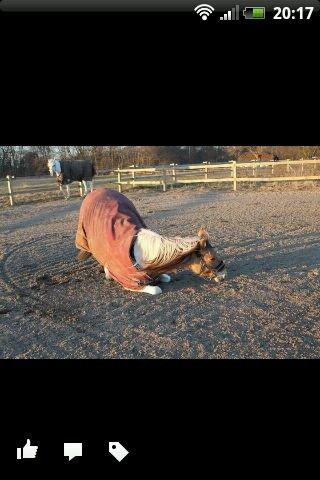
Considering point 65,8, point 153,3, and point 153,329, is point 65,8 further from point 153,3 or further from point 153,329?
point 153,329

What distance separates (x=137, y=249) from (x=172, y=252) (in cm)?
45

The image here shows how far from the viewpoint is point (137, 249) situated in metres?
4.19

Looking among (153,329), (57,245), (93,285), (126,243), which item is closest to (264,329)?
(153,329)

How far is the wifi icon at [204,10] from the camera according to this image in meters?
0.90

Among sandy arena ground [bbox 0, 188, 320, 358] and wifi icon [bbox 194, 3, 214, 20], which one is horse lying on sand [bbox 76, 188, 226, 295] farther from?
wifi icon [bbox 194, 3, 214, 20]

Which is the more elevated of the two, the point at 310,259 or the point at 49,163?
the point at 49,163

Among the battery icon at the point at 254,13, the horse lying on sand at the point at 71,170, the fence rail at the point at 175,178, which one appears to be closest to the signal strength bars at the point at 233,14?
the battery icon at the point at 254,13

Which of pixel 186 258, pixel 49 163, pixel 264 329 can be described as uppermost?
pixel 49 163

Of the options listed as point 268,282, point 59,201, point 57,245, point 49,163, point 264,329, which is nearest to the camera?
point 264,329

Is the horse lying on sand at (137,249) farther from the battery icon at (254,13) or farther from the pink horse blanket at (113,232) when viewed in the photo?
the battery icon at (254,13)

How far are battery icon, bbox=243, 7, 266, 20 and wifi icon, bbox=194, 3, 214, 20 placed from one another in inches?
3.3

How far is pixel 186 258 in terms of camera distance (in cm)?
411

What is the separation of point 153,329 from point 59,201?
11206 mm

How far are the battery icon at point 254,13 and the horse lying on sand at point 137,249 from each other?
3.12 m
